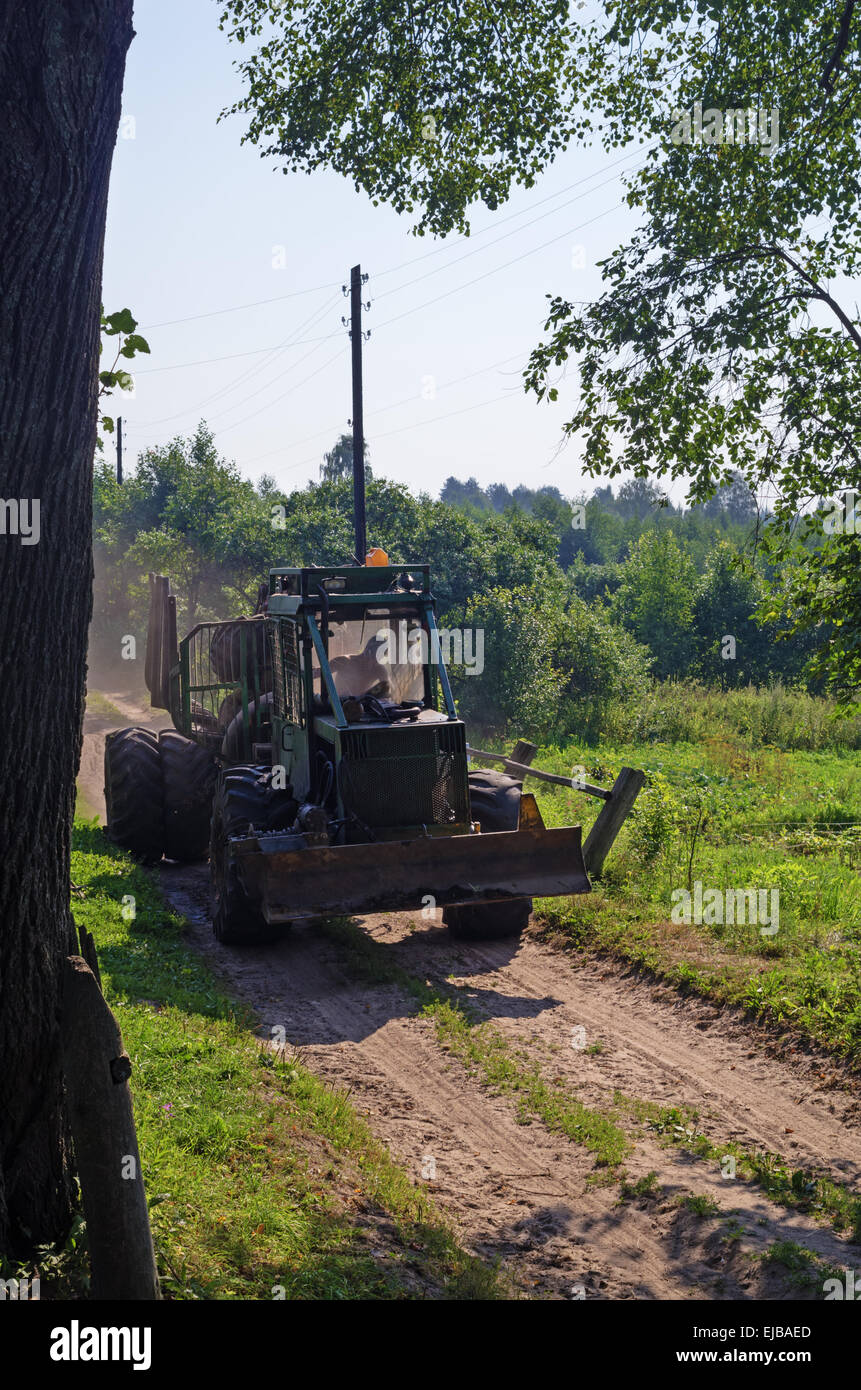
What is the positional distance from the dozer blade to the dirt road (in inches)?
25.1

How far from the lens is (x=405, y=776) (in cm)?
921

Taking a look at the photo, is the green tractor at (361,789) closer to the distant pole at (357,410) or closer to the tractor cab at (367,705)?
the tractor cab at (367,705)

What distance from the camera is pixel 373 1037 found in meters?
7.59

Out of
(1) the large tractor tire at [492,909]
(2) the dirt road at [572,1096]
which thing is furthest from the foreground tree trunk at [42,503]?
(1) the large tractor tire at [492,909]

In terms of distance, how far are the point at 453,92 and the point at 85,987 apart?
773 centimetres

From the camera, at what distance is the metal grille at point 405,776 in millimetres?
9086

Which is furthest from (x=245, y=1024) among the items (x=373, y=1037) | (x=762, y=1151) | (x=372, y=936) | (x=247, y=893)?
(x=762, y=1151)

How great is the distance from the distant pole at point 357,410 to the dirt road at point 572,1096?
14377 millimetres

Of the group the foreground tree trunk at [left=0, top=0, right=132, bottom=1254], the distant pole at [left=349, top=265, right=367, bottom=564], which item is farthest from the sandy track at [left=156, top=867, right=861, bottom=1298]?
the distant pole at [left=349, top=265, right=367, bottom=564]

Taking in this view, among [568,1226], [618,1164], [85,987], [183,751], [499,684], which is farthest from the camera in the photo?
[499,684]

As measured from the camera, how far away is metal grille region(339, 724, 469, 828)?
9.09 m

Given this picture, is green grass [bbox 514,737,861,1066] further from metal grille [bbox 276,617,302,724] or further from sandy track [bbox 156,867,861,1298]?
metal grille [bbox 276,617,302,724]

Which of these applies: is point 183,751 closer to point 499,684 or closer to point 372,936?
point 372,936

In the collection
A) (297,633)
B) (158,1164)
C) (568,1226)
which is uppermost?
(297,633)
